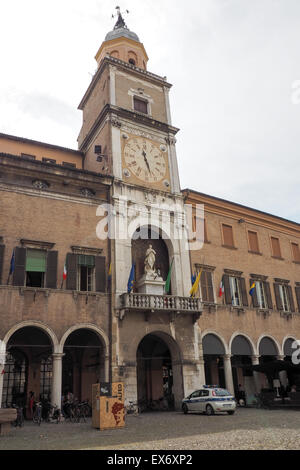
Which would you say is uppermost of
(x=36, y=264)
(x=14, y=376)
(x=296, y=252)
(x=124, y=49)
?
(x=124, y=49)

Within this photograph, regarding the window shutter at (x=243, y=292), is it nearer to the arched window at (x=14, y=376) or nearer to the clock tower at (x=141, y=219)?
the clock tower at (x=141, y=219)

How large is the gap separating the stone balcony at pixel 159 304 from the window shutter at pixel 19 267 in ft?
17.3

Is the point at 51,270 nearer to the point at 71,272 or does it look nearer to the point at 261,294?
the point at 71,272

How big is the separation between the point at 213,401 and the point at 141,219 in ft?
35.8

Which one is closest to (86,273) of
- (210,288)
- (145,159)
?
(210,288)

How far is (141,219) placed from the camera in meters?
24.4

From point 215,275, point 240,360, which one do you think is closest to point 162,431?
point 215,275

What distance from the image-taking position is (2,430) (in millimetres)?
13594

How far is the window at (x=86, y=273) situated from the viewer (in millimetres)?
21844

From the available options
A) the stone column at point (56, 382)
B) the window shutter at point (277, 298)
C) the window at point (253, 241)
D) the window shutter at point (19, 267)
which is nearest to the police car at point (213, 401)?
the stone column at point (56, 382)

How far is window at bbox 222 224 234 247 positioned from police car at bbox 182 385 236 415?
38.1 feet

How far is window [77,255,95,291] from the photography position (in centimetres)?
2184

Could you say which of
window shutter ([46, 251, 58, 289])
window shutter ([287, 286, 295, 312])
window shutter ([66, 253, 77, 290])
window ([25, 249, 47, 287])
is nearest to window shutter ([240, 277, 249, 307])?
window shutter ([287, 286, 295, 312])

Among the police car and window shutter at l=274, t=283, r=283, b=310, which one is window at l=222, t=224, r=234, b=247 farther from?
the police car
